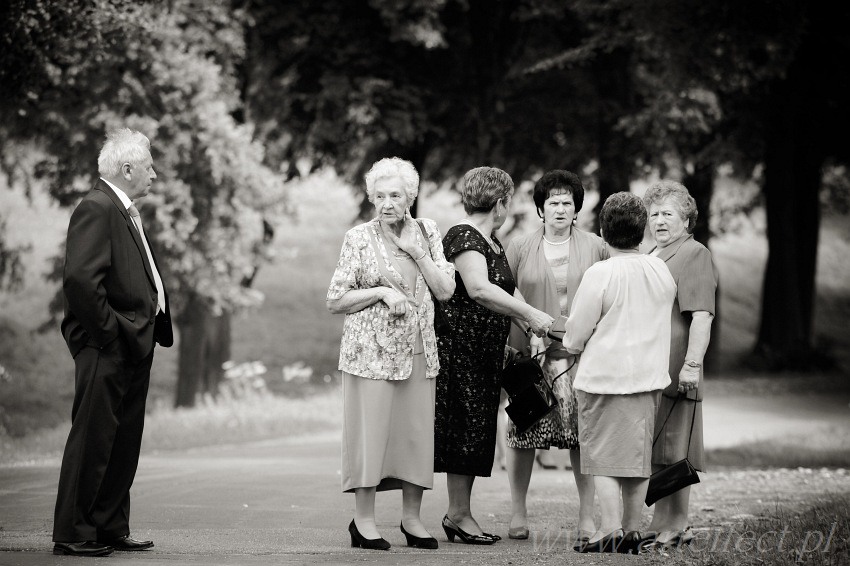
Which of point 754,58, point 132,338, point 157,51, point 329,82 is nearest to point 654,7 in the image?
point 754,58

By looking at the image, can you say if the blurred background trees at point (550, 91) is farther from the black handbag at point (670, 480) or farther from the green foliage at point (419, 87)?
the black handbag at point (670, 480)

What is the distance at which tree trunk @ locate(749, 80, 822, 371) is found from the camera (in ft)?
81.5

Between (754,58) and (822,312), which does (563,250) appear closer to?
(754,58)

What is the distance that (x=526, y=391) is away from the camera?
22.4 feet

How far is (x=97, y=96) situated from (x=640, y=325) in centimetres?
989

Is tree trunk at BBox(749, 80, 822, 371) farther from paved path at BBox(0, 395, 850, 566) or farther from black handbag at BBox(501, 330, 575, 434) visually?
black handbag at BBox(501, 330, 575, 434)

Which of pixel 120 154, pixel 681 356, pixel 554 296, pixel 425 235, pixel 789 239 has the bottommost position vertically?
pixel 681 356

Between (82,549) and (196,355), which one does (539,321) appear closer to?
(82,549)

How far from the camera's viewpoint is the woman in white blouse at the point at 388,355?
21.4 feet

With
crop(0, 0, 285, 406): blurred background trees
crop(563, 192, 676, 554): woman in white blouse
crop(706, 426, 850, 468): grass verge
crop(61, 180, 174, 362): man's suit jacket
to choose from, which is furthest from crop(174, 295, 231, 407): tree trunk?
crop(563, 192, 676, 554): woman in white blouse

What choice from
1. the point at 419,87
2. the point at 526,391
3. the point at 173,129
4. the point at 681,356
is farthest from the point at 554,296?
the point at 419,87

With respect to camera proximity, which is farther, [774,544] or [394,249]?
[394,249]

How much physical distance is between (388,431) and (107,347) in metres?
1.62

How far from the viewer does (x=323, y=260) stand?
4625 centimetres
